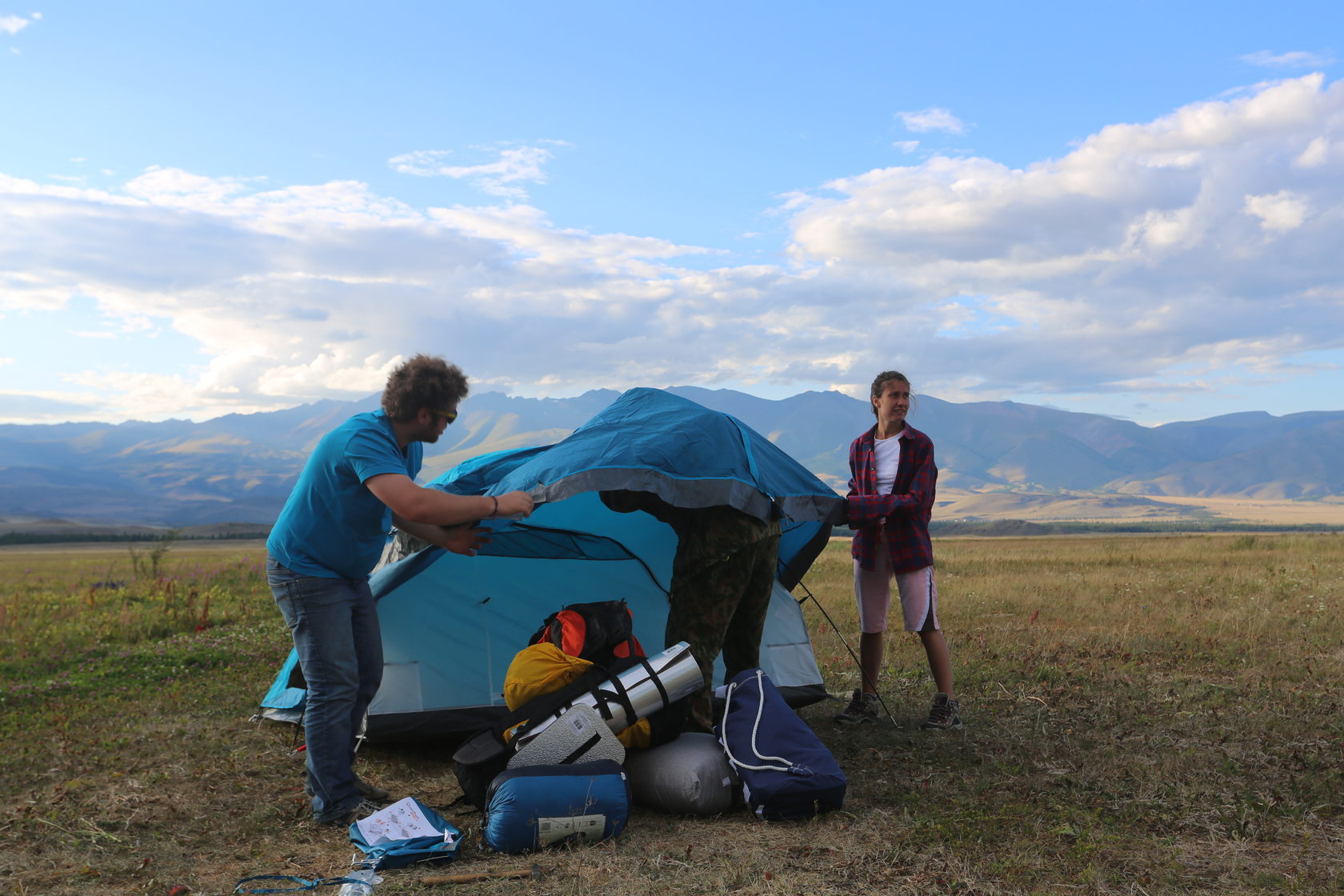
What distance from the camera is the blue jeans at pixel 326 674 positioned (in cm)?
490

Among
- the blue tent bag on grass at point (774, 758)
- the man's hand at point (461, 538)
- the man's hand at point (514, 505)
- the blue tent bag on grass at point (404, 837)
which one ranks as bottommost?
the blue tent bag on grass at point (404, 837)

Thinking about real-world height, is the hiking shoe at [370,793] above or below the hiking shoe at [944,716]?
below

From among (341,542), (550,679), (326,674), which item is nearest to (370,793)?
(326,674)

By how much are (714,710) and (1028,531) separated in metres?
142

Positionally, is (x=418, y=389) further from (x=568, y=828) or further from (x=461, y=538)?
(x=568, y=828)

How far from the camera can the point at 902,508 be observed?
20.7ft

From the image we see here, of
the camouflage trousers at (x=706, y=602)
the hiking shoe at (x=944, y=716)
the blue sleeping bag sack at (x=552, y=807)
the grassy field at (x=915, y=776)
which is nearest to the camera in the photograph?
the grassy field at (x=915, y=776)

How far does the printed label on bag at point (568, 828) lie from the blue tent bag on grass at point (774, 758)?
84 cm

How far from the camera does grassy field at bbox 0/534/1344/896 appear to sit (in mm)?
4074

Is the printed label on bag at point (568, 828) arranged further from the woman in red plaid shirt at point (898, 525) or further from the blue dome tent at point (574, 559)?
the woman in red plaid shirt at point (898, 525)

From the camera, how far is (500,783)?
4.57 metres

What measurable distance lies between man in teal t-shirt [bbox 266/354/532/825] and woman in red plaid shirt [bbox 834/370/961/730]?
2.66 metres

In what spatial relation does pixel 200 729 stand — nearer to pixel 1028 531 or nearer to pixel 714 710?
pixel 714 710

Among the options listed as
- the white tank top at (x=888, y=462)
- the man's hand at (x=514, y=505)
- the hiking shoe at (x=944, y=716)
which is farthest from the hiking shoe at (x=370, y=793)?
the white tank top at (x=888, y=462)
